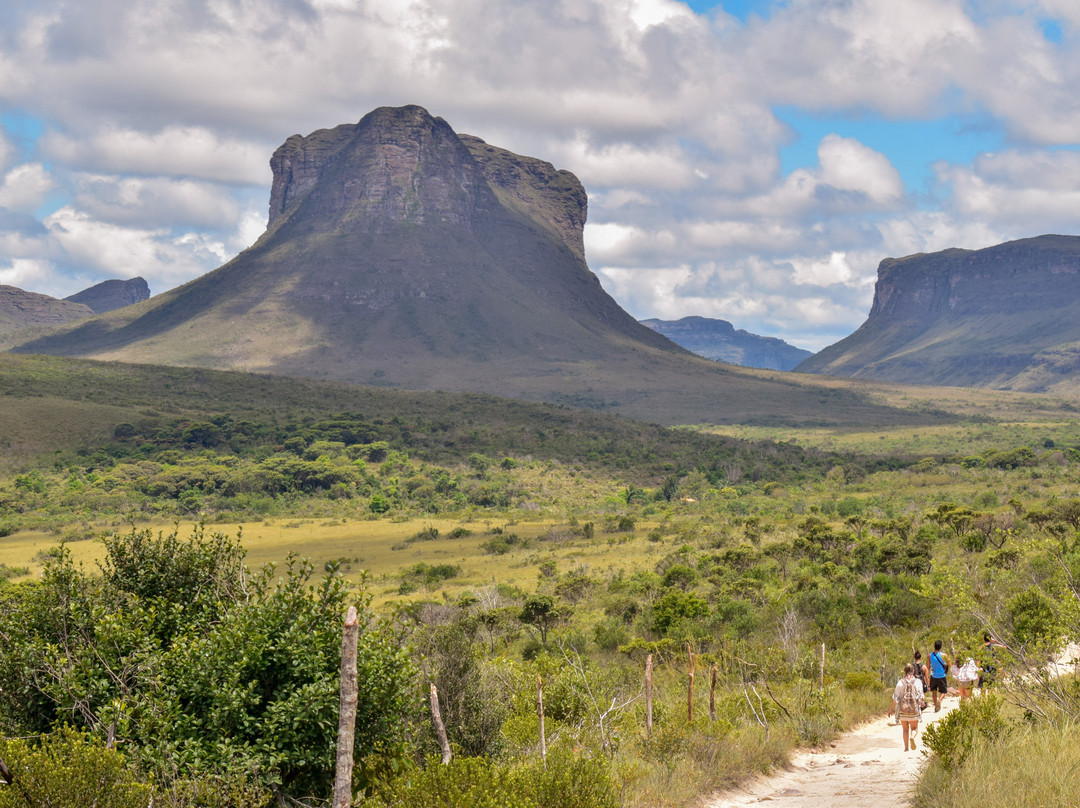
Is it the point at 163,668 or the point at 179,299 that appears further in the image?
the point at 179,299

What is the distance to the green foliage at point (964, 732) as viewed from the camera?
9523mm

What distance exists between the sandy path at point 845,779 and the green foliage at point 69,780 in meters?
7.27

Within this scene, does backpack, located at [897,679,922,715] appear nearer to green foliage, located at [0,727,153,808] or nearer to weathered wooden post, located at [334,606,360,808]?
weathered wooden post, located at [334,606,360,808]

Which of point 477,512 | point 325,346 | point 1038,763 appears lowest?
point 477,512

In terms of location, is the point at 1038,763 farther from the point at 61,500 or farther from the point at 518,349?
the point at 518,349

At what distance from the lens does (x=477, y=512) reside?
222ft

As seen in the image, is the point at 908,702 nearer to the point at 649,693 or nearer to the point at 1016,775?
the point at 649,693

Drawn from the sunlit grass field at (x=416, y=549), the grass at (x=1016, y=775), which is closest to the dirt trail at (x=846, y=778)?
the grass at (x=1016, y=775)

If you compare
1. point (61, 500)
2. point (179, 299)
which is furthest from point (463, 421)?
point (179, 299)

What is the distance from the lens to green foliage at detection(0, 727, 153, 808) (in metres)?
6.69

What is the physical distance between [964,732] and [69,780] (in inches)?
348

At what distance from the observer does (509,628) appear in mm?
29234

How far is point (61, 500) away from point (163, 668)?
66.1 m

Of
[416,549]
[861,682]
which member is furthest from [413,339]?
[861,682]
